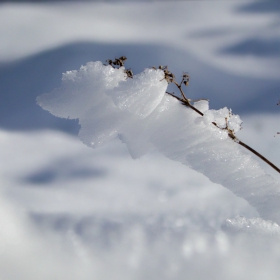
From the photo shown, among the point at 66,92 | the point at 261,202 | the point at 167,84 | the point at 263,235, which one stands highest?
the point at 167,84

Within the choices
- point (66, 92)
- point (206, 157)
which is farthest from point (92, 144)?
point (206, 157)

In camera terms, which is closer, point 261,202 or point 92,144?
point 261,202

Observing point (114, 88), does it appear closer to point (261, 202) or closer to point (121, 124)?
point (121, 124)

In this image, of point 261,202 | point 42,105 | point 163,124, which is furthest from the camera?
point 42,105

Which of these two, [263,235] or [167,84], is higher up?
[167,84]

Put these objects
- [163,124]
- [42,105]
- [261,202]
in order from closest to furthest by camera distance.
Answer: [261,202]
[163,124]
[42,105]

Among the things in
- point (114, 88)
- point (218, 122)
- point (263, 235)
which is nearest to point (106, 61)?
point (114, 88)
